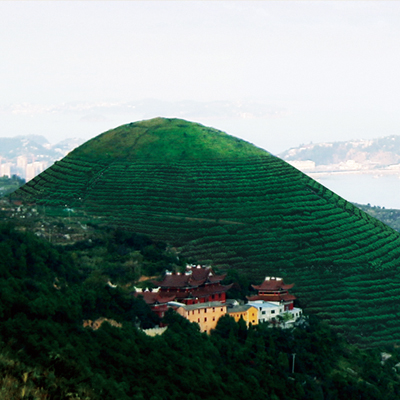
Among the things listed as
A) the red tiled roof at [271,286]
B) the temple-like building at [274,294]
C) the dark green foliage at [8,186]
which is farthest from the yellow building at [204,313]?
the dark green foliage at [8,186]

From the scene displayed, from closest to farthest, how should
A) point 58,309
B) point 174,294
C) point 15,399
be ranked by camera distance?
1. point 15,399
2. point 58,309
3. point 174,294

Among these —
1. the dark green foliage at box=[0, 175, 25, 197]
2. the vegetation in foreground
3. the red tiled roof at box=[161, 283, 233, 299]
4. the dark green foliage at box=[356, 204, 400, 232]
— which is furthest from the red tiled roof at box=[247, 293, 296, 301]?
the dark green foliage at box=[356, 204, 400, 232]

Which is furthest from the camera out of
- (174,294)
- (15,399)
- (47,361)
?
(174,294)

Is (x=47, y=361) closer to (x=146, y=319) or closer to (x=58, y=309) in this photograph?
(x=58, y=309)

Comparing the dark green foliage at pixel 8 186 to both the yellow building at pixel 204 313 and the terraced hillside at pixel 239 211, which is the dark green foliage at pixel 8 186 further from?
the yellow building at pixel 204 313

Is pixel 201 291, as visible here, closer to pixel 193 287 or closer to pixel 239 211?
pixel 193 287

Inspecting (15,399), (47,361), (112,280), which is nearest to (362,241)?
(112,280)

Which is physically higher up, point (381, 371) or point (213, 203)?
point (213, 203)
